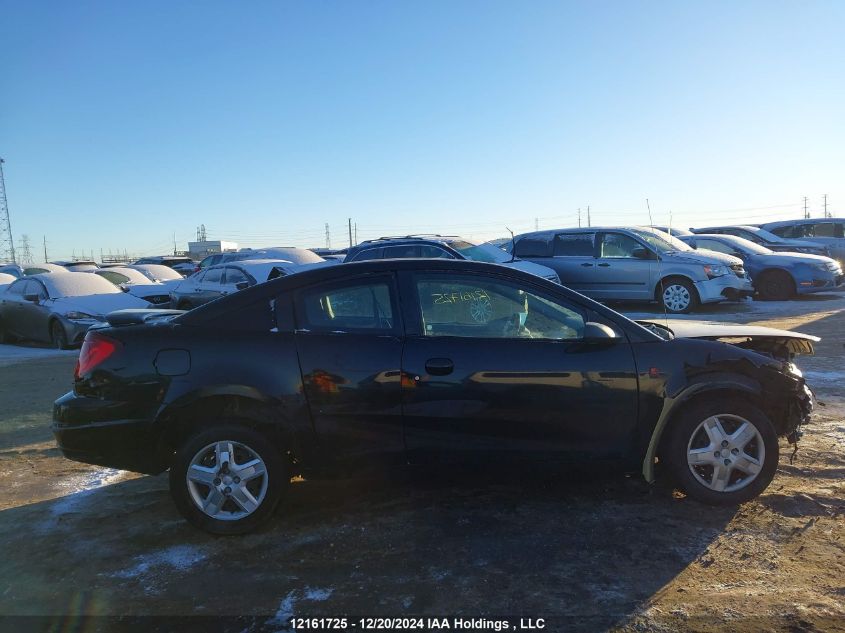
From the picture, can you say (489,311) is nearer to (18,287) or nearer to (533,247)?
(533,247)

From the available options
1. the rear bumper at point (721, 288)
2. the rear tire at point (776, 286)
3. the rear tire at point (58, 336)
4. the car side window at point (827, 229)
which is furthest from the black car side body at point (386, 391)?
the car side window at point (827, 229)

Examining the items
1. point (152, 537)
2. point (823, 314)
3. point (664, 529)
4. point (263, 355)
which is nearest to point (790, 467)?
point (664, 529)

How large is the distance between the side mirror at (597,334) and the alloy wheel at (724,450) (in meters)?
0.77

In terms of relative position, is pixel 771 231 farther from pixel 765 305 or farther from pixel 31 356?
pixel 31 356

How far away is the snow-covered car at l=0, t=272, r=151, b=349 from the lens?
12.1 metres

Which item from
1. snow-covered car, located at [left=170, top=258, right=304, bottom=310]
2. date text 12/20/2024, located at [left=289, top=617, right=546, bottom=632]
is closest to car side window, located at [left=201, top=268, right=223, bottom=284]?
snow-covered car, located at [left=170, top=258, right=304, bottom=310]

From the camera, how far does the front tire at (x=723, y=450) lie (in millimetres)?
4160

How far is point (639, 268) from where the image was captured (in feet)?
47.1

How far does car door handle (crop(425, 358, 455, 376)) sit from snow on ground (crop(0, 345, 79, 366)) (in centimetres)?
942

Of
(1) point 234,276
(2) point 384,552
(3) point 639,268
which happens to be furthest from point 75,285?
(2) point 384,552

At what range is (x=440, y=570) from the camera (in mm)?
3566

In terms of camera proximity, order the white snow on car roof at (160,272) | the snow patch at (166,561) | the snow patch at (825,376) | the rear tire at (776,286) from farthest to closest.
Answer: the white snow on car roof at (160,272)
the rear tire at (776,286)
the snow patch at (825,376)
the snow patch at (166,561)

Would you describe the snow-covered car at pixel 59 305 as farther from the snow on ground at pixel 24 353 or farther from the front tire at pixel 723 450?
the front tire at pixel 723 450

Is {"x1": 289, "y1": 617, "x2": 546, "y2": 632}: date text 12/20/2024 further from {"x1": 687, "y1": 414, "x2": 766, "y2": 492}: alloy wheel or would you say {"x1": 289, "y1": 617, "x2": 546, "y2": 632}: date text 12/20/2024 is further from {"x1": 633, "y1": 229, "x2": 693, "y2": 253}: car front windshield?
{"x1": 633, "y1": 229, "x2": 693, "y2": 253}: car front windshield
